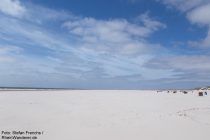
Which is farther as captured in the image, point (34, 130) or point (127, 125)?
point (127, 125)

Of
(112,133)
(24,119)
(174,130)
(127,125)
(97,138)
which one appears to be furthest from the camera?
(24,119)

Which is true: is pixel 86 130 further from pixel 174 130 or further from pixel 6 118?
pixel 6 118

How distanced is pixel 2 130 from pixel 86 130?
3442 mm

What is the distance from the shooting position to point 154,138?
9.29 meters

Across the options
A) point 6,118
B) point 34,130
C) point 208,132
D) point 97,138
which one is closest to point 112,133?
point 97,138

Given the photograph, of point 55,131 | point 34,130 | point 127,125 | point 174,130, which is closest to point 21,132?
point 34,130

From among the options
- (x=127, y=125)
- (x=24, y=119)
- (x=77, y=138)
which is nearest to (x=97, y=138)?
(x=77, y=138)

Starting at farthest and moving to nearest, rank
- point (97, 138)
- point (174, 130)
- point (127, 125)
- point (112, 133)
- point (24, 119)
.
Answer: point (24, 119) < point (127, 125) < point (174, 130) < point (112, 133) < point (97, 138)

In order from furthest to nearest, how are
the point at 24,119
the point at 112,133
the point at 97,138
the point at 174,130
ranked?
the point at 24,119 < the point at 174,130 < the point at 112,133 < the point at 97,138

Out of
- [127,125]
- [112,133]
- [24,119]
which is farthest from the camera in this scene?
[24,119]

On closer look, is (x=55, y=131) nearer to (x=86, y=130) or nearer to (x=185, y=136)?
(x=86, y=130)

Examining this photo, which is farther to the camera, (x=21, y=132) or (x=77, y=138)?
(x=21, y=132)

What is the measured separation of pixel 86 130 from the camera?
419 inches

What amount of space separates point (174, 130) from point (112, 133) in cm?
273
